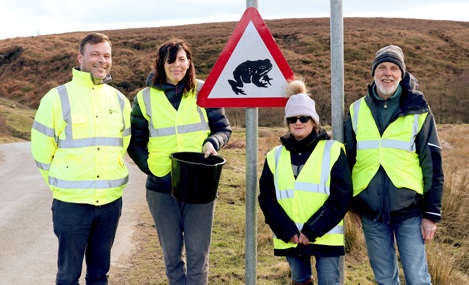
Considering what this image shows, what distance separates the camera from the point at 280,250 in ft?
11.0

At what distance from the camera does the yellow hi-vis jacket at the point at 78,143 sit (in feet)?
10.8

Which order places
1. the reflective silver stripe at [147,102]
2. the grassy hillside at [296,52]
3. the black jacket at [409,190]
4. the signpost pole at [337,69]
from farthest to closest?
the grassy hillside at [296,52], the reflective silver stripe at [147,102], the signpost pole at [337,69], the black jacket at [409,190]

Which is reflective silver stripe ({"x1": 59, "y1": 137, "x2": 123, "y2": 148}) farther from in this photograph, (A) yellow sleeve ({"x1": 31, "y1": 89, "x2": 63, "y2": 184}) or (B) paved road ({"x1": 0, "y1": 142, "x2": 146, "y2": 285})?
(B) paved road ({"x1": 0, "y1": 142, "x2": 146, "y2": 285})

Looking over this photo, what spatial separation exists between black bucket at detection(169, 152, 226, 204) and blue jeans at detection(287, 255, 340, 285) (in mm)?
742

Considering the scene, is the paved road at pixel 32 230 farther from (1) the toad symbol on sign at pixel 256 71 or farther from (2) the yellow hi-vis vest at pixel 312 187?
(1) the toad symbol on sign at pixel 256 71

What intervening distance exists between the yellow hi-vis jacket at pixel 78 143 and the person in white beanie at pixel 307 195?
3.71 ft

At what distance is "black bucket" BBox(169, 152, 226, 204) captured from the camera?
3.23 metres

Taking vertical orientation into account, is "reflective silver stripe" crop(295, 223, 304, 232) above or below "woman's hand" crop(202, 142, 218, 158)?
below

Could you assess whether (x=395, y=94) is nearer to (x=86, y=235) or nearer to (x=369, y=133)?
(x=369, y=133)

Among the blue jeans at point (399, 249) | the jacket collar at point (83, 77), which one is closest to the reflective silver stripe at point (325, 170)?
the blue jeans at point (399, 249)

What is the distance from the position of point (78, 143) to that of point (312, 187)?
163 cm

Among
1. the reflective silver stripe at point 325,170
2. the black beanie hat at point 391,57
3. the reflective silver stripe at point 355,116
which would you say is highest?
the black beanie hat at point 391,57

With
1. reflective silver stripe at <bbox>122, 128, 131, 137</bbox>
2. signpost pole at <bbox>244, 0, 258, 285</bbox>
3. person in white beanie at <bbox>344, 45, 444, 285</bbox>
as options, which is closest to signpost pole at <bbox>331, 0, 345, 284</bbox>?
person in white beanie at <bbox>344, 45, 444, 285</bbox>

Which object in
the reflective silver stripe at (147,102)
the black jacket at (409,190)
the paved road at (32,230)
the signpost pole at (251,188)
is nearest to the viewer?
the black jacket at (409,190)
